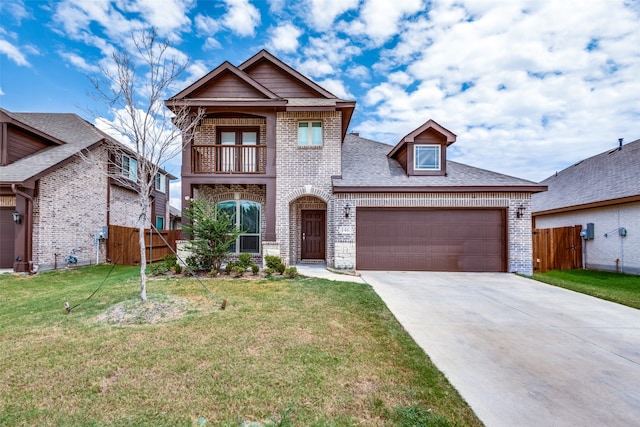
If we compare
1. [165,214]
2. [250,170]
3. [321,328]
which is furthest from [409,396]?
[165,214]

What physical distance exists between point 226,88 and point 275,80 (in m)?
1.99

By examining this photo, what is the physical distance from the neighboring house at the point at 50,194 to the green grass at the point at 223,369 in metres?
5.63

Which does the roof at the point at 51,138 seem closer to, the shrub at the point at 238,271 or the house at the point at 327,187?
the house at the point at 327,187

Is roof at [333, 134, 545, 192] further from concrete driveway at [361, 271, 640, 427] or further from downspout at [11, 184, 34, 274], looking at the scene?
downspout at [11, 184, 34, 274]

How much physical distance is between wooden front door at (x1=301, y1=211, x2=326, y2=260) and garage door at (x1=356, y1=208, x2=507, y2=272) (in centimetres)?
194

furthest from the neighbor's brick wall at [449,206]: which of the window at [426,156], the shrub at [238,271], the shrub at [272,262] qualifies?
the shrub at [238,271]

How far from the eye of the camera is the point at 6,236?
1039 cm

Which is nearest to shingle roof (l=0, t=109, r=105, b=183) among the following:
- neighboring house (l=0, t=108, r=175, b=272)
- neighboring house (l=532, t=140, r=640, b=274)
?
neighboring house (l=0, t=108, r=175, b=272)

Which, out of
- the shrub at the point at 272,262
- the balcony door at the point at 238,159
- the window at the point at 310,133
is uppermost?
the window at the point at 310,133

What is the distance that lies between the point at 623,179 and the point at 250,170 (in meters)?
15.1

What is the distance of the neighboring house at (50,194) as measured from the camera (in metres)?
9.95

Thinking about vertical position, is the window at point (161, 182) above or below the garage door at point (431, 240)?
above

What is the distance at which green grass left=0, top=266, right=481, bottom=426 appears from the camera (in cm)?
251

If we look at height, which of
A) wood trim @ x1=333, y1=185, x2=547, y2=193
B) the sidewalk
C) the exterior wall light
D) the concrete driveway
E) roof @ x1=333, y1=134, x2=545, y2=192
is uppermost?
roof @ x1=333, y1=134, x2=545, y2=192
